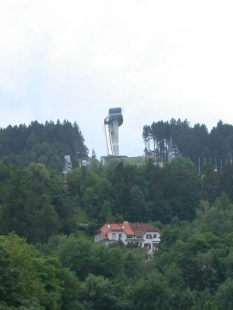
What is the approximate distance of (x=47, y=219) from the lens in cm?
6353

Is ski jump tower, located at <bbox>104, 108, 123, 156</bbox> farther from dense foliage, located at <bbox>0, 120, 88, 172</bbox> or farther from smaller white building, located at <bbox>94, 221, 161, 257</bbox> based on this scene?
smaller white building, located at <bbox>94, 221, 161, 257</bbox>

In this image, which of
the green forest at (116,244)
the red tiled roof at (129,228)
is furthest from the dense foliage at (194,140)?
the red tiled roof at (129,228)

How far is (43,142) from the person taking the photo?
114 m

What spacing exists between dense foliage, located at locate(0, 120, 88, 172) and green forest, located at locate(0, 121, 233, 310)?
0.37m

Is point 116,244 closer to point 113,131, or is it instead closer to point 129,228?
point 129,228

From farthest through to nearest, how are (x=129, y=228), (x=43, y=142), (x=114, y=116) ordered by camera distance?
(x=43, y=142) < (x=114, y=116) < (x=129, y=228)

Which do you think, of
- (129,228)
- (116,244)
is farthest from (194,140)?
(116,244)

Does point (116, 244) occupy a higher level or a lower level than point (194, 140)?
lower

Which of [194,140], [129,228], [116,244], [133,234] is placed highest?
[194,140]

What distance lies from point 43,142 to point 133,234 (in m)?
42.5

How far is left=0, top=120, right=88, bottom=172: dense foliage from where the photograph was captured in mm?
106562

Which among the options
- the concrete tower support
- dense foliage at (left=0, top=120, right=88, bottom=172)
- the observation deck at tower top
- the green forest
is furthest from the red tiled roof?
the observation deck at tower top

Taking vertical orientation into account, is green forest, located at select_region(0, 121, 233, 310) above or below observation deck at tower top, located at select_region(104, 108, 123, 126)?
below

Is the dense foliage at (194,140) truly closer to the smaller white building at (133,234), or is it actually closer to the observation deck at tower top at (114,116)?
the observation deck at tower top at (114,116)
